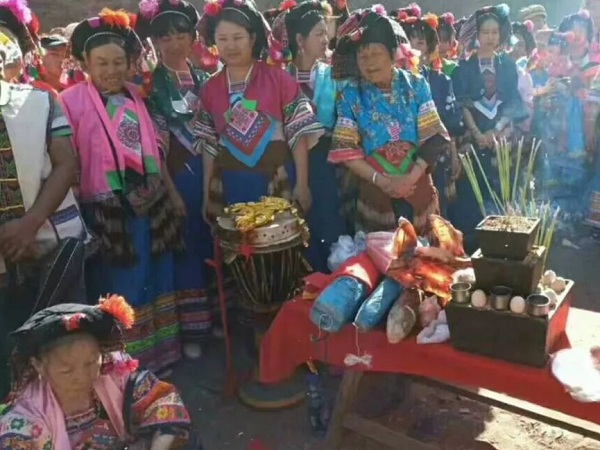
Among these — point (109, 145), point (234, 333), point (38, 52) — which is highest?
point (38, 52)

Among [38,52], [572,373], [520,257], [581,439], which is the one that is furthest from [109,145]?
[581,439]

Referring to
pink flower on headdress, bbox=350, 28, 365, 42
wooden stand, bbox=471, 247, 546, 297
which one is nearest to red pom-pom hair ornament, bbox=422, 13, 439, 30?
pink flower on headdress, bbox=350, 28, 365, 42

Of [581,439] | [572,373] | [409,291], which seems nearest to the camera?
[572,373]

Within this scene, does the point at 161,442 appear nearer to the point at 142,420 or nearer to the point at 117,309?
the point at 142,420

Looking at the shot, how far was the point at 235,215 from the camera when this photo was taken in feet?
11.0

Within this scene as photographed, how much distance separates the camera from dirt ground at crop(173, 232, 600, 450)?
3.21 m

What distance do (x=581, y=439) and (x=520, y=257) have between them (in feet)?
3.92

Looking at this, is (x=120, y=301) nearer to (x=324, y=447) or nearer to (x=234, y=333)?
(x=324, y=447)

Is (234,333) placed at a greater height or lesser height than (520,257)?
lesser

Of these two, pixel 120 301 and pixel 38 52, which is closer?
pixel 120 301

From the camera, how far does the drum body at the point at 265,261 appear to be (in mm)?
3273

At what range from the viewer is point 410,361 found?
110 inches

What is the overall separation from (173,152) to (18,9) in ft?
4.03

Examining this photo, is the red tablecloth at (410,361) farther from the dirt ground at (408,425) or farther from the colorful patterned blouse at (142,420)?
the colorful patterned blouse at (142,420)
